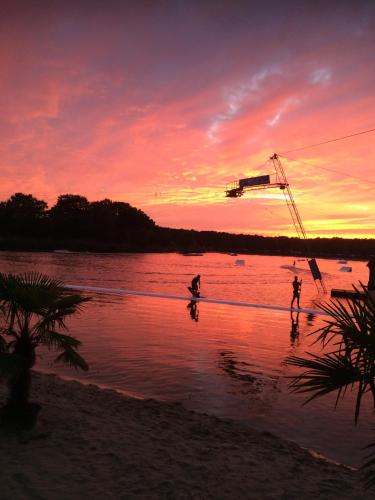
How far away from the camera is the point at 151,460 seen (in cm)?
546

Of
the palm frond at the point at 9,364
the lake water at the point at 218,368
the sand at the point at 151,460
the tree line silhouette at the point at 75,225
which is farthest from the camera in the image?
the tree line silhouette at the point at 75,225

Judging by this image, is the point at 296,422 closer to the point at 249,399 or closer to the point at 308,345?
the point at 249,399

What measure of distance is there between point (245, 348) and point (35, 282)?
9.39 metres

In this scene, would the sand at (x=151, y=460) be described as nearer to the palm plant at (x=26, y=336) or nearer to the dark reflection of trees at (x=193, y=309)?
the palm plant at (x=26, y=336)

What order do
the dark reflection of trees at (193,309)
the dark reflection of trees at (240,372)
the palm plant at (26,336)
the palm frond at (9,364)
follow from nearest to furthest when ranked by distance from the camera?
the palm frond at (9,364) < the palm plant at (26,336) < the dark reflection of trees at (240,372) < the dark reflection of trees at (193,309)

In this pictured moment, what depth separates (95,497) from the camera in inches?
175

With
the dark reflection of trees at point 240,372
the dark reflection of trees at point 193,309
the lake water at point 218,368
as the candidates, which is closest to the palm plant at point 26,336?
the lake water at point 218,368

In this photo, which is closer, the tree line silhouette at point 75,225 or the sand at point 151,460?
the sand at point 151,460

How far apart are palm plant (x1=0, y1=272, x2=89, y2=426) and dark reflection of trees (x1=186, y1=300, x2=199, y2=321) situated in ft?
46.2

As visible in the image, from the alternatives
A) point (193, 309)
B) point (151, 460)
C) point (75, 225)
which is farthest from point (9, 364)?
point (75, 225)

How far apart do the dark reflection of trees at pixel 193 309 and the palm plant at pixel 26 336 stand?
14.1m

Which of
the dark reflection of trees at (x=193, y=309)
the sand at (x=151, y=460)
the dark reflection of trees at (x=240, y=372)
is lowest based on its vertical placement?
the dark reflection of trees at (x=193, y=309)

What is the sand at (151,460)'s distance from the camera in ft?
15.4

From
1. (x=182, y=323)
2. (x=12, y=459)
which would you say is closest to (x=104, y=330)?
(x=182, y=323)
